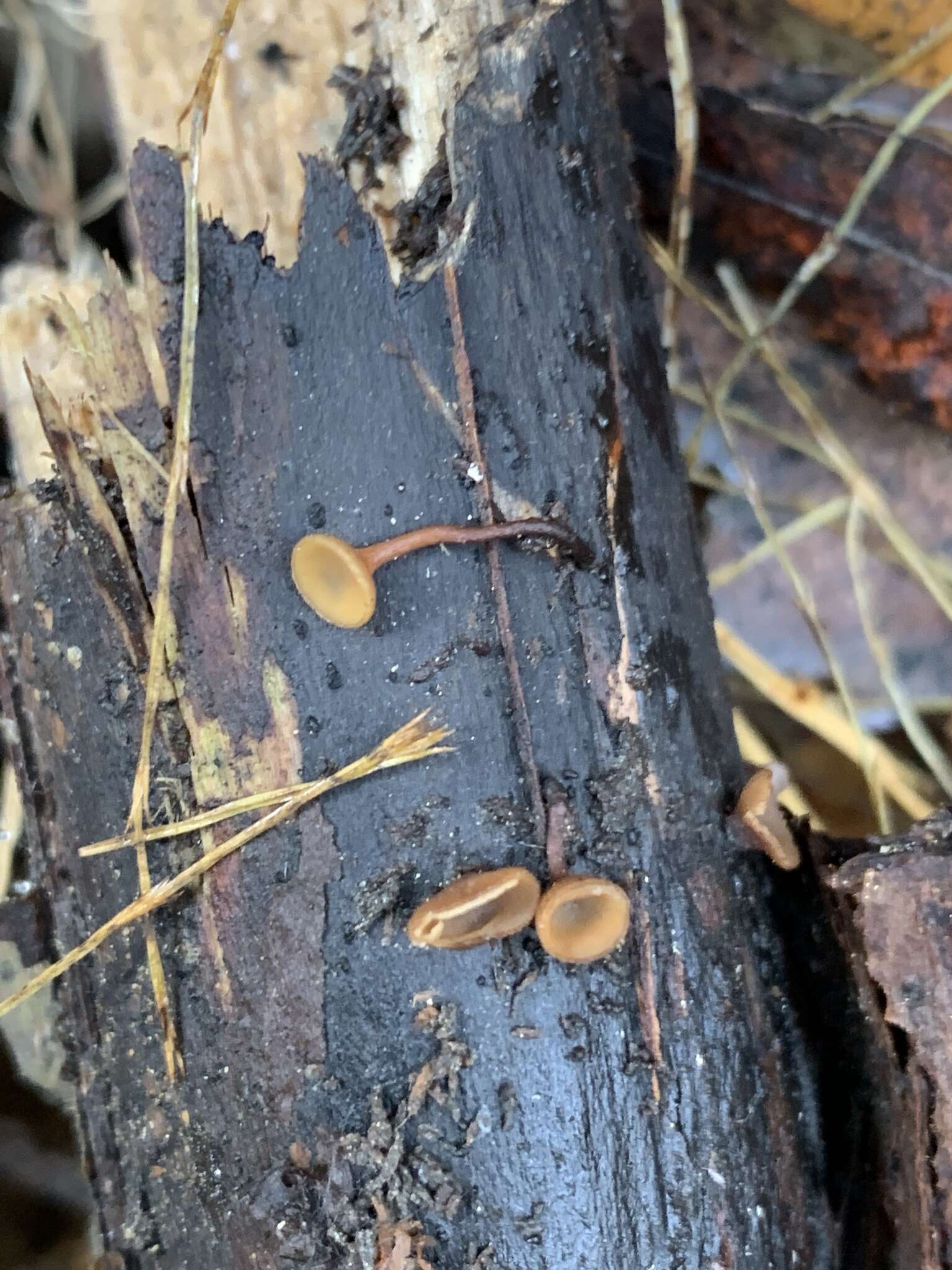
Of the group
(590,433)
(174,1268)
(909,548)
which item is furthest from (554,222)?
(174,1268)

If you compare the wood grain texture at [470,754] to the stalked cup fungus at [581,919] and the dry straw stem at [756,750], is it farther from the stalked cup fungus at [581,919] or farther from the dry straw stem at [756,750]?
the dry straw stem at [756,750]

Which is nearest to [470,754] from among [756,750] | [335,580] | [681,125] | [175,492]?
[335,580]

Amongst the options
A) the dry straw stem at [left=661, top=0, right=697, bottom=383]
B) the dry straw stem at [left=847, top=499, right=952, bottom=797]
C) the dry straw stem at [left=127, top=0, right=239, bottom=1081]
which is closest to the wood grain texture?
→ the dry straw stem at [left=127, top=0, right=239, bottom=1081]

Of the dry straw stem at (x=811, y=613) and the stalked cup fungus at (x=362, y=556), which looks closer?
the stalked cup fungus at (x=362, y=556)

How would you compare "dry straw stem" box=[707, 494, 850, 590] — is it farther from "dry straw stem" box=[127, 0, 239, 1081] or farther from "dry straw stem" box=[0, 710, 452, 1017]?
"dry straw stem" box=[127, 0, 239, 1081]

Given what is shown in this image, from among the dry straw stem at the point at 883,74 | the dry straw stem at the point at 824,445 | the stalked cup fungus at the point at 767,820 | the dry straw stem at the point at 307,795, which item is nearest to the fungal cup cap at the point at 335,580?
the dry straw stem at the point at 307,795

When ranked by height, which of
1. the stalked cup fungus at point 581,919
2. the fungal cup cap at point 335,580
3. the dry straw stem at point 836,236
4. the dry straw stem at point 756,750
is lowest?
the stalked cup fungus at point 581,919

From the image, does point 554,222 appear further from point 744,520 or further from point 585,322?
point 744,520
